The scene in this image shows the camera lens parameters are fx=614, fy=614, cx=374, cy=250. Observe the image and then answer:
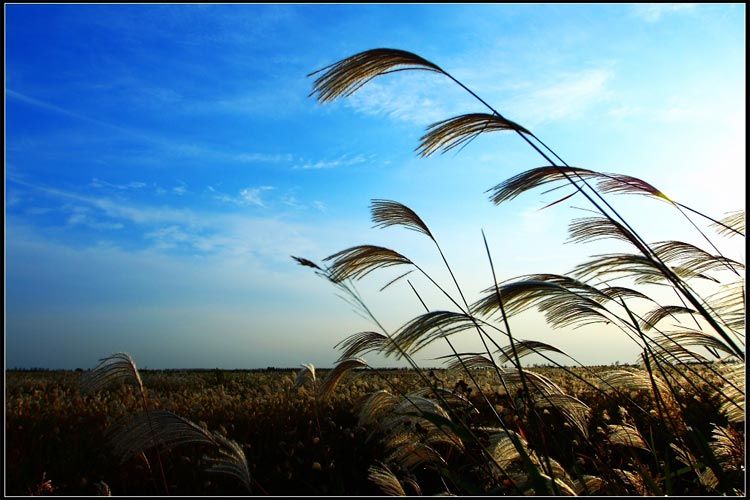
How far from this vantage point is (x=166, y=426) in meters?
2.71

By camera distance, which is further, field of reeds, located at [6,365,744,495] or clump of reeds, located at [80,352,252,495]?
field of reeds, located at [6,365,744,495]

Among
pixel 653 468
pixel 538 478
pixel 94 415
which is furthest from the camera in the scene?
Answer: pixel 94 415

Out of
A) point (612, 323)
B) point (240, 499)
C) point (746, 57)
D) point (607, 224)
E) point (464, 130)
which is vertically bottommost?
point (240, 499)

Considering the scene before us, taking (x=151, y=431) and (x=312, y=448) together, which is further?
(x=312, y=448)

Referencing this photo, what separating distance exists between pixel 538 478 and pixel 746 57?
2357mm

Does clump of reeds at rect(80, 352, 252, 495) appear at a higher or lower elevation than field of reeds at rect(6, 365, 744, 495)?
higher

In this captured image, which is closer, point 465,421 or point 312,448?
point 465,421

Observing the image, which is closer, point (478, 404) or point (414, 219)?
point (414, 219)

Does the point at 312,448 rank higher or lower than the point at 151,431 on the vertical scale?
lower

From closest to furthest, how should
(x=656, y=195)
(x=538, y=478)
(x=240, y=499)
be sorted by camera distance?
(x=538, y=478) < (x=240, y=499) < (x=656, y=195)

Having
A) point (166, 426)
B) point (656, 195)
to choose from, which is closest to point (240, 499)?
point (166, 426)

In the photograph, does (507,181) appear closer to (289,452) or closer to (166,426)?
(166,426)

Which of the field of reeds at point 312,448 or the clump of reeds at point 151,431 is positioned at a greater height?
the clump of reeds at point 151,431

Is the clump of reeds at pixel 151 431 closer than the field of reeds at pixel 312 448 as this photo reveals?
Yes
